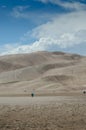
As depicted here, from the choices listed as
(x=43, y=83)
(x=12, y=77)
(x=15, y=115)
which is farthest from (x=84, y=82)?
(x=15, y=115)

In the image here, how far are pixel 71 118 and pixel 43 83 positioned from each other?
109 m

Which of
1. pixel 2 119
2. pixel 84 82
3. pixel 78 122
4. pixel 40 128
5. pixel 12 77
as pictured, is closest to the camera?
pixel 40 128

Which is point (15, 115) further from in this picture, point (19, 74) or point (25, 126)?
point (19, 74)

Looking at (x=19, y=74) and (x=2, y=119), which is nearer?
(x=2, y=119)

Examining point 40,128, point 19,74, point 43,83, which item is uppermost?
point 19,74

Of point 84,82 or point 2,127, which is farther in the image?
point 84,82

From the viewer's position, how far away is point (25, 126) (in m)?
22.5

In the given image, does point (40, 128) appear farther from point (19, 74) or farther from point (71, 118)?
point (19, 74)

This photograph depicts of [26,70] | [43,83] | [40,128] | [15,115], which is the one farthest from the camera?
[26,70]

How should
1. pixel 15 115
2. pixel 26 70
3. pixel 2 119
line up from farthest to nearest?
1. pixel 26 70
2. pixel 15 115
3. pixel 2 119

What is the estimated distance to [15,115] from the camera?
28.2 meters

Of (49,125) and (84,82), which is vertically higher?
(84,82)

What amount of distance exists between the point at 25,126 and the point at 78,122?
4130 mm

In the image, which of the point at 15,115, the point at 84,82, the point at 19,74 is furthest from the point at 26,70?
the point at 15,115
